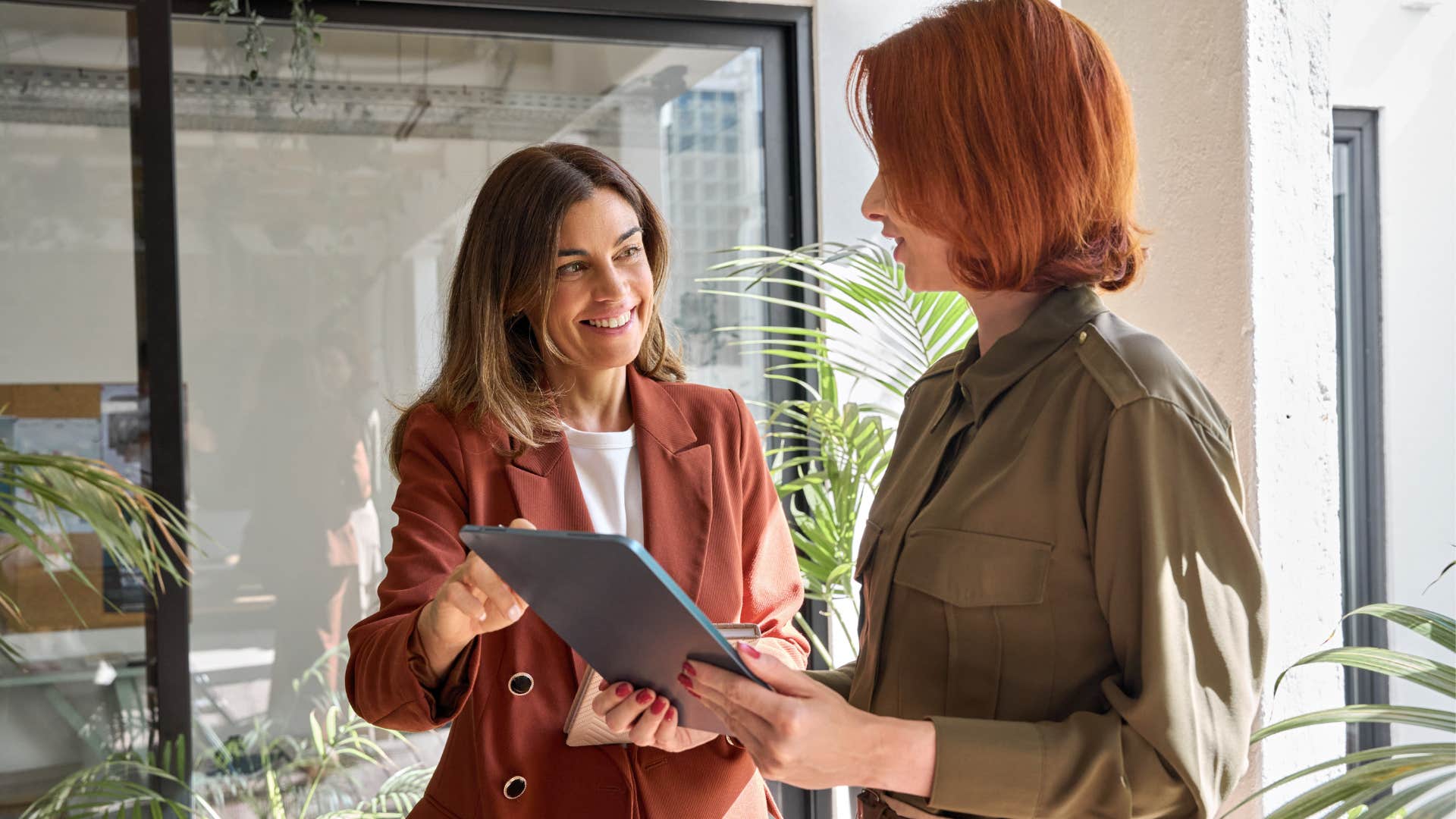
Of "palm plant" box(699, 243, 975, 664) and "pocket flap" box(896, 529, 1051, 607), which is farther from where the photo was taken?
"palm plant" box(699, 243, 975, 664)

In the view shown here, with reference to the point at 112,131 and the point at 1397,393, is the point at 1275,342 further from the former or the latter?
the point at 112,131

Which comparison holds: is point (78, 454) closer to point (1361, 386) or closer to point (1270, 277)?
point (1270, 277)

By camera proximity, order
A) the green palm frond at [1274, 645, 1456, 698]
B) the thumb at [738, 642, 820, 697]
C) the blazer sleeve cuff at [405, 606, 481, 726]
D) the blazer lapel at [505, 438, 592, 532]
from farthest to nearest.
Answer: the blazer lapel at [505, 438, 592, 532]
the blazer sleeve cuff at [405, 606, 481, 726]
the green palm frond at [1274, 645, 1456, 698]
the thumb at [738, 642, 820, 697]

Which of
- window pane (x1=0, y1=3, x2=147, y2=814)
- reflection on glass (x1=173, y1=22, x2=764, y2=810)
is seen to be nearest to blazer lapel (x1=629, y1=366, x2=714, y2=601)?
reflection on glass (x1=173, y1=22, x2=764, y2=810)

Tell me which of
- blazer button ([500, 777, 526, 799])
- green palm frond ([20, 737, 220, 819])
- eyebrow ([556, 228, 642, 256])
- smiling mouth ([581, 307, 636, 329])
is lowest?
green palm frond ([20, 737, 220, 819])

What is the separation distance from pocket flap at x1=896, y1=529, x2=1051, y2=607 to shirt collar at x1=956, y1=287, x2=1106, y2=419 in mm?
125

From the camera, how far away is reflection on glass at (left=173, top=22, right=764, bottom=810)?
9.12 feet

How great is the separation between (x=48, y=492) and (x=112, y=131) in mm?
1233

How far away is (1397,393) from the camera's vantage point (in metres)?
3.35

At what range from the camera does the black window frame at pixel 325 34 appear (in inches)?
106

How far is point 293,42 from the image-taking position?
2824 mm

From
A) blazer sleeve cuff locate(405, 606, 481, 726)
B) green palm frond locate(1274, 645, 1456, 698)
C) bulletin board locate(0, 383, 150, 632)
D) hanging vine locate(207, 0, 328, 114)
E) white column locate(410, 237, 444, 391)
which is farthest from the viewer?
white column locate(410, 237, 444, 391)

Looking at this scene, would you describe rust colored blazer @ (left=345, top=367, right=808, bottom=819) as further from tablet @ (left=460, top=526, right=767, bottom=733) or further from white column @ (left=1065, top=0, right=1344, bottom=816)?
white column @ (left=1065, top=0, right=1344, bottom=816)

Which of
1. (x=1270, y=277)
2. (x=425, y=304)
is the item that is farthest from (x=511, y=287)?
(x=425, y=304)
